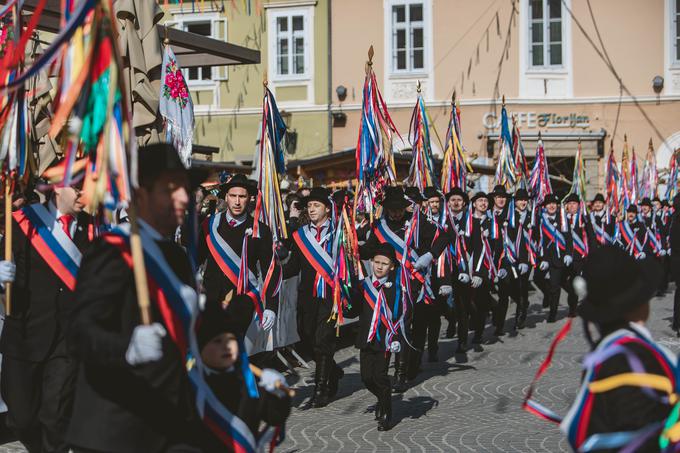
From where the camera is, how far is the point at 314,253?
10.4 meters

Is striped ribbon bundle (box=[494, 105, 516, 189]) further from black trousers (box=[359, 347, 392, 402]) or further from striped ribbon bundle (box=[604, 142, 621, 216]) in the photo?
black trousers (box=[359, 347, 392, 402])

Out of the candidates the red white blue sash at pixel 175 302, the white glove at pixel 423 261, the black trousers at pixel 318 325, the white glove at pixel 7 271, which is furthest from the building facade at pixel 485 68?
the red white blue sash at pixel 175 302

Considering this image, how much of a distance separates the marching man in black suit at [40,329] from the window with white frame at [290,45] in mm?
25413

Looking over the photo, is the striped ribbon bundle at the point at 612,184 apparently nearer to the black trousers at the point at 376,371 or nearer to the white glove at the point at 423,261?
the white glove at the point at 423,261

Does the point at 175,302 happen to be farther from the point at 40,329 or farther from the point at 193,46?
the point at 193,46

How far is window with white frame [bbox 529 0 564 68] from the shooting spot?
30.3m

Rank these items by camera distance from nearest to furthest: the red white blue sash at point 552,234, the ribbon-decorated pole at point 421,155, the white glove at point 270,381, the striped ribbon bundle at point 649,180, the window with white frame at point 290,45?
the white glove at point 270,381 < the ribbon-decorated pole at point 421,155 < the red white blue sash at point 552,234 < the striped ribbon bundle at point 649,180 < the window with white frame at point 290,45

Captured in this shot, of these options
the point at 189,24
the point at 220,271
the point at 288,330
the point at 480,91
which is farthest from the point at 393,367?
the point at 189,24

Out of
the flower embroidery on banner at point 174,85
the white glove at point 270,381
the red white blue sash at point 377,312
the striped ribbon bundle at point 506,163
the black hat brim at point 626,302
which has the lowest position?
the red white blue sash at point 377,312

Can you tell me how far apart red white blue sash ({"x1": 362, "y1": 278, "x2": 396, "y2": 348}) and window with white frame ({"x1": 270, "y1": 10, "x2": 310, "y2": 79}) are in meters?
22.7

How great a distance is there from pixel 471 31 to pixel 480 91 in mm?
1626

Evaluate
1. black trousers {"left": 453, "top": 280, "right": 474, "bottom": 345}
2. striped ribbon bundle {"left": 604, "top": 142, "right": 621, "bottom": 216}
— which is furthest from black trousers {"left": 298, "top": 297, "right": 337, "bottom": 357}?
striped ribbon bundle {"left": 604, "top": 142, "right": 621, "bottom": 216}

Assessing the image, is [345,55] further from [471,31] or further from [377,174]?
[377,174]

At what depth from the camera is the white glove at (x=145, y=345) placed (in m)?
3.68
